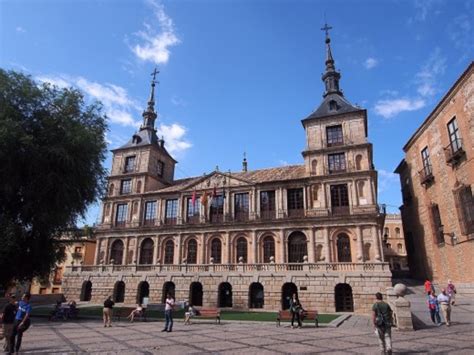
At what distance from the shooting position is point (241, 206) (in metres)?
33.6

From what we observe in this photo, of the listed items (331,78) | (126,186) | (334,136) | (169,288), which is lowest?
(169,288)

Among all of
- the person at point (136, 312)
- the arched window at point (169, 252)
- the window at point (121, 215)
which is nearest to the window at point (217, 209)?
the arched window at point (169, 252)

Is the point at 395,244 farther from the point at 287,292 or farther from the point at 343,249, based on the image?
the point at 287,292

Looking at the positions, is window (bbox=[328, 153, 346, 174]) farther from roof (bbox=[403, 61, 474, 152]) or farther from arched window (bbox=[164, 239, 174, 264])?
arched window (bbox=[164, 239, 174, 264])

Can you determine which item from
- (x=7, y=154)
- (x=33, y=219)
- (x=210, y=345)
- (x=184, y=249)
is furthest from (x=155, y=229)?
(x=210, y=345)

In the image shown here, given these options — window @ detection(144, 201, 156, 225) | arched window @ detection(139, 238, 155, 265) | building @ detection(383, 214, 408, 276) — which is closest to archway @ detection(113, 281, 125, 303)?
arched window @ detection(139, 238, 155, 265)

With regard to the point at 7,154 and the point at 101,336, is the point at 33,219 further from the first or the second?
Answer: the point at 101,336

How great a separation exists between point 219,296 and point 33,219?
15.7m

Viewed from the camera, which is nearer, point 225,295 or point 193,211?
point 225,295

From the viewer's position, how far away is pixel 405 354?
8.66 meters

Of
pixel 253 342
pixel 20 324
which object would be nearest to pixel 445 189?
pixel 253 342

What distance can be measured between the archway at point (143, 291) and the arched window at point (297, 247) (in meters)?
13.8

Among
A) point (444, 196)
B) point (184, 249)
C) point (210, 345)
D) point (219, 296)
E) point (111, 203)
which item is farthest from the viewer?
point (111, 203)

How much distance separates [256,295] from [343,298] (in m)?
7.04
